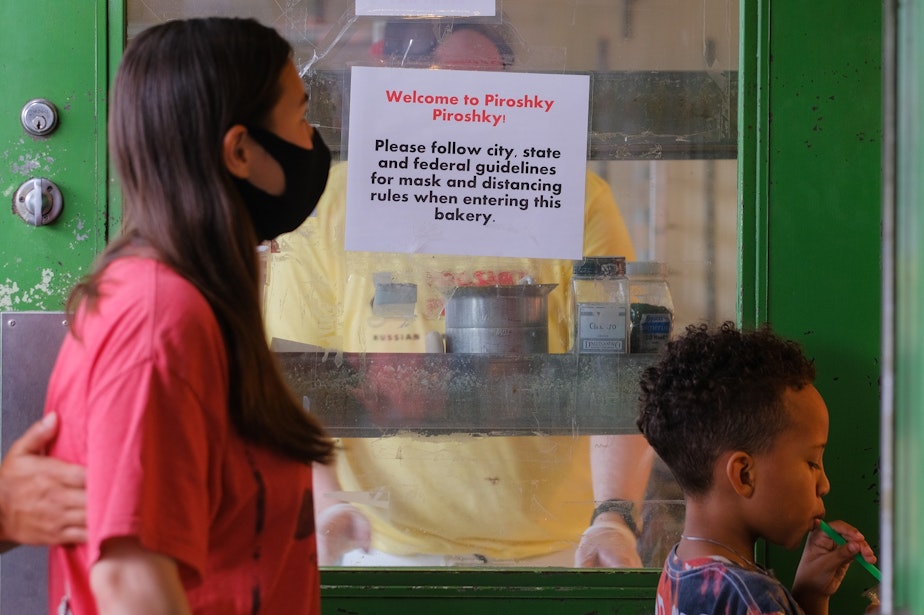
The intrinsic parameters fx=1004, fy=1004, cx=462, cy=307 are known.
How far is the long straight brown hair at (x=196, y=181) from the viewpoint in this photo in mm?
1092

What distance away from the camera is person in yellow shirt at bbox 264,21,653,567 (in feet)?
6.10

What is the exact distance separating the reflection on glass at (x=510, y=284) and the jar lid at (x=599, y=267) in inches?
0.7

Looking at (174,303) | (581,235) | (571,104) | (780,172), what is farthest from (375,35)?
(174,303)

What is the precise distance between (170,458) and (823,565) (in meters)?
1.12

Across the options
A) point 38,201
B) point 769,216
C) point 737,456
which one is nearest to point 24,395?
point 38,201

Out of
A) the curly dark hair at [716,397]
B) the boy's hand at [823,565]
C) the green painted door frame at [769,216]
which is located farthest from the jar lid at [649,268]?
the boy's hand at [823,565]

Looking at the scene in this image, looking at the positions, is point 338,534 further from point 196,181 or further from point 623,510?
point 196,181

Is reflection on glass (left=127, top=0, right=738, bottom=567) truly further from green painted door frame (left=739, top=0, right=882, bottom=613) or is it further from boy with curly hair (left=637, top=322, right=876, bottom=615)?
boy with curly hair (left=637, top=322, right=876, bottom=615)

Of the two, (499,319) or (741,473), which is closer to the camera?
(741,473)

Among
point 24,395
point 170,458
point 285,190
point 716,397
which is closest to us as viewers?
point 170,458

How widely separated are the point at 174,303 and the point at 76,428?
19cm

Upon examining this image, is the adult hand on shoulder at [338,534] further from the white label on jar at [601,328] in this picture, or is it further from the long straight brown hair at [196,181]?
the long straight brown hair at [196,181]

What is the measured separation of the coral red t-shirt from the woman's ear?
0.15 metres

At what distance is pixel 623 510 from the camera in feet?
6.10
